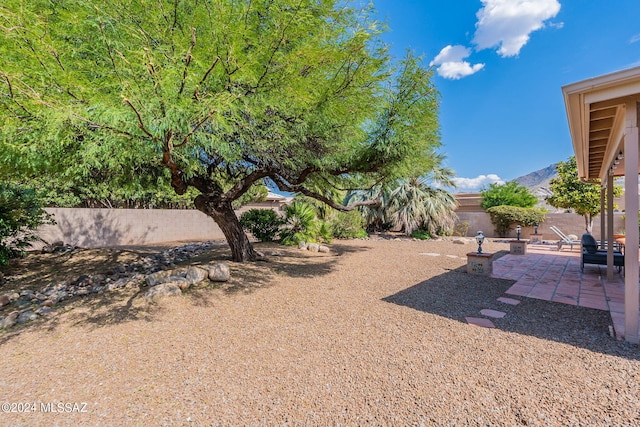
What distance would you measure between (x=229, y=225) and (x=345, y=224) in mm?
8433

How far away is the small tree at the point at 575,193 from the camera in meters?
15.5

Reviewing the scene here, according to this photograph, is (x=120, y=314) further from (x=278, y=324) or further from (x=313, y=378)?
(x=313, y=378)

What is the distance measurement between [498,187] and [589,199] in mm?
10355

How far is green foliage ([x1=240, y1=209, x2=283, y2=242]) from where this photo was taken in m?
12.3

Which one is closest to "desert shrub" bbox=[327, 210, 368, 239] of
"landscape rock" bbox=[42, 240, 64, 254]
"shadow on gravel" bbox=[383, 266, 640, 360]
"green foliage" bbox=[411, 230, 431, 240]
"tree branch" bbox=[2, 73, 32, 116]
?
"green foliage" bbox=[411, 230, 431, 240]

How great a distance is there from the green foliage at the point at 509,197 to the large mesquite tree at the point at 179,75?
2045 centimetres

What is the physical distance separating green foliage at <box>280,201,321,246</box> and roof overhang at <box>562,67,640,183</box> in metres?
8.64

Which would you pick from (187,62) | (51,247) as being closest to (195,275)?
(187,62)

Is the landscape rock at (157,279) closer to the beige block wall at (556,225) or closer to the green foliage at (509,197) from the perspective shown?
the beige block wall at (556,225)

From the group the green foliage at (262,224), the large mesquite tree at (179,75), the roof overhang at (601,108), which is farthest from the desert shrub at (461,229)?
the large mesquite tree at (179,75)

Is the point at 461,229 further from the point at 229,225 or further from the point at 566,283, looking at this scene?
the point at 229,225

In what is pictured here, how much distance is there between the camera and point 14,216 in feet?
21.8

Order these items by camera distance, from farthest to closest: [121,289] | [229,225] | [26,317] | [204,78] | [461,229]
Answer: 1. [461,229]
2. [229,225]
3. [121,289]
4. [26,317]
5. [204,78]

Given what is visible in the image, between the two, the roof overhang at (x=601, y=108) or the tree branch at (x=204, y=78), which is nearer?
the tree branch at (x=204, y=78)
